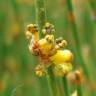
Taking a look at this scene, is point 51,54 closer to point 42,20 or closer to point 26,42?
point 42,20

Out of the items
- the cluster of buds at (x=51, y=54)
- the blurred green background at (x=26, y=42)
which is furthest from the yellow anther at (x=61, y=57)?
the blurred green background at (x=26, y=42)

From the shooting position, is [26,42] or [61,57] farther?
[26,42]

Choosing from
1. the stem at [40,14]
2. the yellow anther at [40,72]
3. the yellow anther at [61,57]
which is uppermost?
the stem at [40,14]

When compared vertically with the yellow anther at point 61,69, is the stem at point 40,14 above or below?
above

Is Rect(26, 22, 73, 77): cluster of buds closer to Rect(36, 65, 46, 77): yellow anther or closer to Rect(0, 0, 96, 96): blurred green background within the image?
Rect(36, 65, 46, 77): yellow anther

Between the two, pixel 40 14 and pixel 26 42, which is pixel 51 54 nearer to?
pixel 40 14

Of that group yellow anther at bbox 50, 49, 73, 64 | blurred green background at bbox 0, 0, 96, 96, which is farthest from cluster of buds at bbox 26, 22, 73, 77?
blurred green background at bbox 0, 0, 96, 96

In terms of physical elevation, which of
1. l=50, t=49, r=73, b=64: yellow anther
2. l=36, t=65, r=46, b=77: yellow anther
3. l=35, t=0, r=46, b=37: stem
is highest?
l=35, t=0, r=46, b=37: stem

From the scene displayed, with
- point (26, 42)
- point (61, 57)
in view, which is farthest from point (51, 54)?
point (26, 42)

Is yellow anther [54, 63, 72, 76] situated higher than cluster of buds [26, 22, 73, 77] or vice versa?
cluster of buds [26, 22, 73, 77]

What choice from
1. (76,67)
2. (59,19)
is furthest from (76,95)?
(59,19)

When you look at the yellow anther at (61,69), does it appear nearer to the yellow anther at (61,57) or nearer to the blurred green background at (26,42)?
the yellow anther at (61,57)

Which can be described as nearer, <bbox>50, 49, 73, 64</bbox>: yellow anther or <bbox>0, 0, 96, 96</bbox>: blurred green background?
<bbox>50, 49, 73, 64</bbox>: yellow anther
